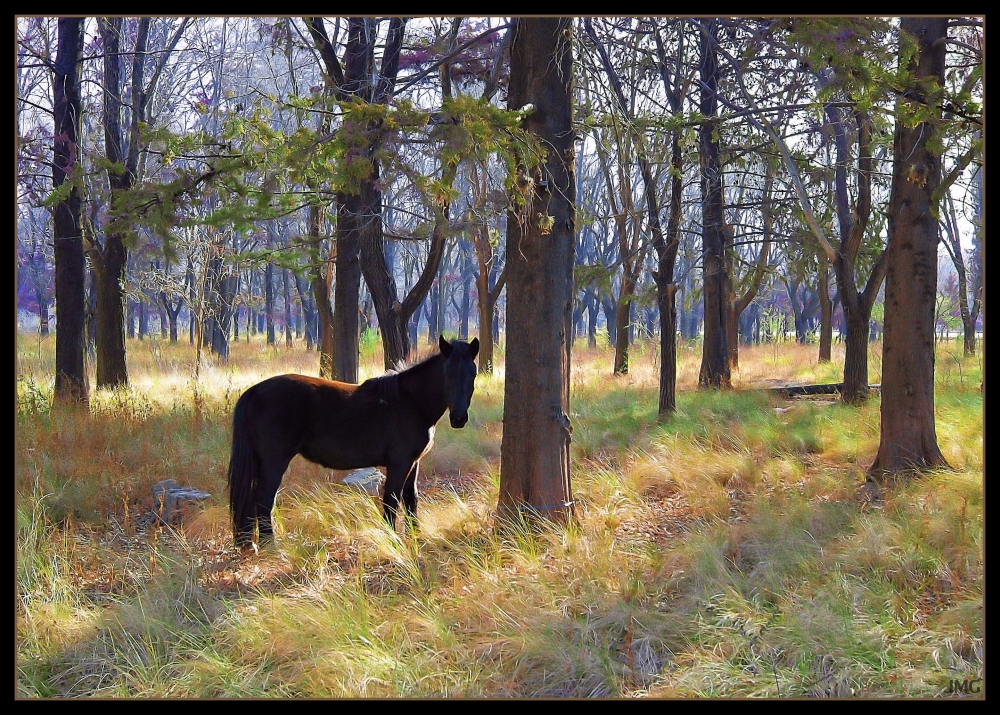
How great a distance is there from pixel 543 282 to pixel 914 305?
4.08 m

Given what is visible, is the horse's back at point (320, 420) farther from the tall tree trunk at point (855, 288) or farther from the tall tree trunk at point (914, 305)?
the tall tree trunk at point (855, 288)

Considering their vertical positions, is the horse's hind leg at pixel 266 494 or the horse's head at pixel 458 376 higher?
the horse's head at pixel 458 376

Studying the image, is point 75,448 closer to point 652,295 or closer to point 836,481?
point 836,481

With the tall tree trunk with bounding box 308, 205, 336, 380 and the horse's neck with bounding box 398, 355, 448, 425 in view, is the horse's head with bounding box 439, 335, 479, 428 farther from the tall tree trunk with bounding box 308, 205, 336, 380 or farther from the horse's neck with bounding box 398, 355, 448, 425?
the tall tree trunk with bounding box 308, 205, 336, 380

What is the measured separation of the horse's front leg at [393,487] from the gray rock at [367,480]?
1418 millimetres

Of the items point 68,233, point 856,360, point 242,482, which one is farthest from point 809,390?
point 68,233

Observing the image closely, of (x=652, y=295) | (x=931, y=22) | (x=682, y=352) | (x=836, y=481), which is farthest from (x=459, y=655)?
(x=682, y=352)

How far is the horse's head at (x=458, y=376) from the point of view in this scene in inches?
230

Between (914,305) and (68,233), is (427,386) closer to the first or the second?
(914,305)

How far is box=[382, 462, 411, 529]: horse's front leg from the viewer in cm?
624

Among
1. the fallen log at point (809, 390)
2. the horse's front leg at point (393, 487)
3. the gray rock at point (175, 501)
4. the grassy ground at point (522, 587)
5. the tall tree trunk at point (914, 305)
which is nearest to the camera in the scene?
the grassy ground at point (522, 587)

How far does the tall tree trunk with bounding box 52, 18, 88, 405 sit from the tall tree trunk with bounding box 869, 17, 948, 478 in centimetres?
1066

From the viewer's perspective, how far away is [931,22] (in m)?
7.36

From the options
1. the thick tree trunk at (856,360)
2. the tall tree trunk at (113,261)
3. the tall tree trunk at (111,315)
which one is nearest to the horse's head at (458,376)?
the thick tree trunk at (856,360)
